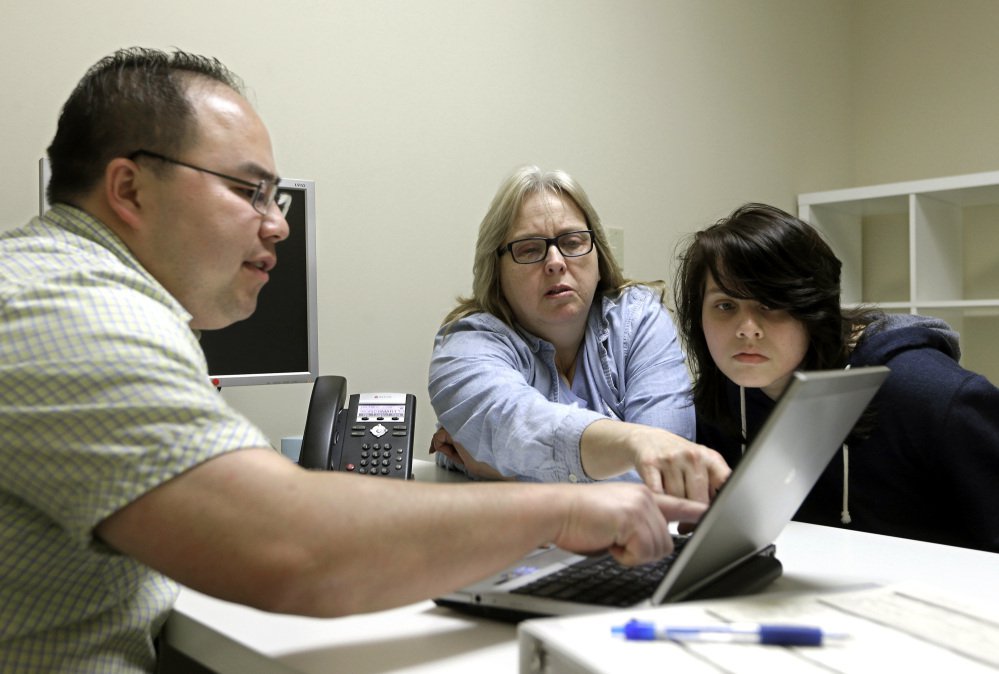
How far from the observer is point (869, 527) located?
1378 mm

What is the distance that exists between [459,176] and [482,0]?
50 centimetres

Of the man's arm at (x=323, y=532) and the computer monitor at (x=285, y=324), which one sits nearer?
the man's arm at (x=323, y=532)

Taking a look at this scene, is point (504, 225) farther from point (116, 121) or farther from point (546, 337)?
point (116, 121)

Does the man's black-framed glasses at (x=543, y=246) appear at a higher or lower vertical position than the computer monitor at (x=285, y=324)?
higher

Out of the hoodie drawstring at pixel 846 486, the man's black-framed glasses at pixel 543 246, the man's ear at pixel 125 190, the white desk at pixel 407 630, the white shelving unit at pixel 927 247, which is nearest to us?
the white desk at pixel 407 630

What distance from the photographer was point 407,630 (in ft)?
2.49

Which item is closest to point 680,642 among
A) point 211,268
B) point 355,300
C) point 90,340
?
→ point 90,340

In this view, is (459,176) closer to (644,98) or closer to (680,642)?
(644,98)

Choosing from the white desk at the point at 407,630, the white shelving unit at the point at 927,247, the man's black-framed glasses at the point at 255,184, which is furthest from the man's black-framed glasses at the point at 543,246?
the white shelving unit at the point at 927,247

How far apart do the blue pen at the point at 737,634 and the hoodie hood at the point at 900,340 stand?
930mm

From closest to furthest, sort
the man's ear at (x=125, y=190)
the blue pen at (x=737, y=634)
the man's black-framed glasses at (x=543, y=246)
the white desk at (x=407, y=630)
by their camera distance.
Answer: the blue pen at (x=737, y=634), the white desk at (x=407, y=630), the man's ear at (x=125, y=190), the man's black-framed glasses at (x=543, y=246)

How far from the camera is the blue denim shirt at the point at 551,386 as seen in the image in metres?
1.31

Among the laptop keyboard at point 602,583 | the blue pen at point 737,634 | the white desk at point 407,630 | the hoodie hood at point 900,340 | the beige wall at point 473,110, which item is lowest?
the white desk at point 407,630

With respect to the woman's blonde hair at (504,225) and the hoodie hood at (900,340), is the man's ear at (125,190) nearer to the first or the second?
the woman's blonde hair at (504,225)
